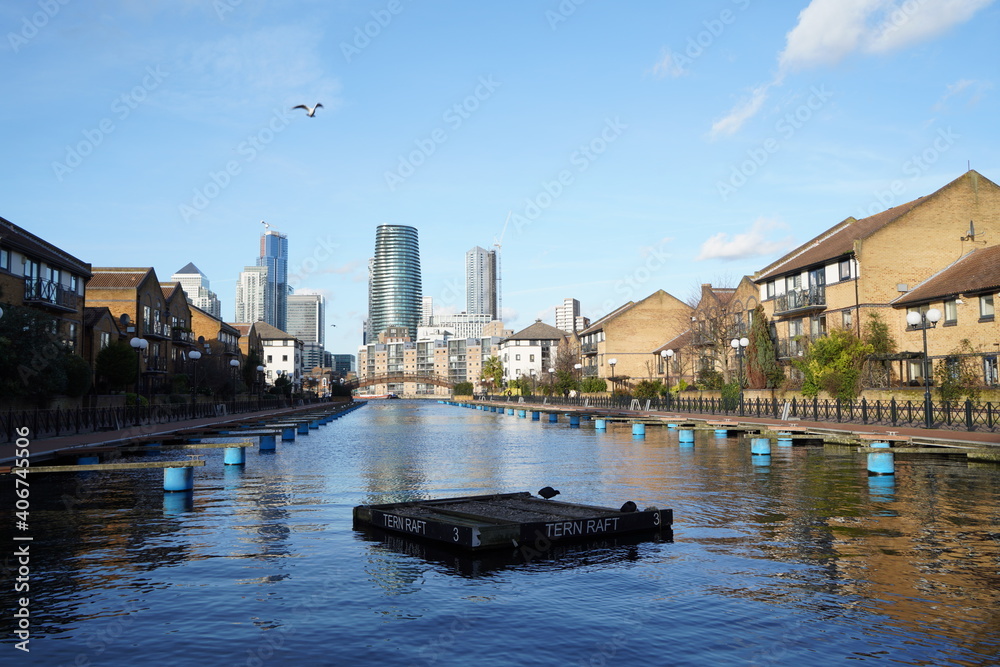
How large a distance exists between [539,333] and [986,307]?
440ft

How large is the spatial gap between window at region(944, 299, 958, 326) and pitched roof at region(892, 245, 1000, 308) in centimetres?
56

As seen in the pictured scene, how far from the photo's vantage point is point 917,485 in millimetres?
20672

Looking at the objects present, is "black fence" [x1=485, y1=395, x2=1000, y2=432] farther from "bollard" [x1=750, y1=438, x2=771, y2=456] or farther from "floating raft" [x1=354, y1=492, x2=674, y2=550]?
"floating raft" [x1=354, y1=492, x2=674, y2=550]

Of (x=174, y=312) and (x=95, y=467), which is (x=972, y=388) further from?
(x=174, y=312)

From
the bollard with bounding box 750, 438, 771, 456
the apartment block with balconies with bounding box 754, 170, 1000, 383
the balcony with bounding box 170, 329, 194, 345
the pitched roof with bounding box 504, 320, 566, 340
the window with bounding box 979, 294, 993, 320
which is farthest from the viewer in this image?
the pitched roof with bounding box 504, 320, 566, 340

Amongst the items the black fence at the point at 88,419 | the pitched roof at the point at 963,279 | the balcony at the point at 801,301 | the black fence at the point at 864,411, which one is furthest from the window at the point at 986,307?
the black fence at the point at 88,419

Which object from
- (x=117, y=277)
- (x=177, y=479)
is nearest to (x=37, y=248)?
(x=117, y=277)

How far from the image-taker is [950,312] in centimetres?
4412

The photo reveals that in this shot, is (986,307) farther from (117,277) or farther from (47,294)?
(117,277)

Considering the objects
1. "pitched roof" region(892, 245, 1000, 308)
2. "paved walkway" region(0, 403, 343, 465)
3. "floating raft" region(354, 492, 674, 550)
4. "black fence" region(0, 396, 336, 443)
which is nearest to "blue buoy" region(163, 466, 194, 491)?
"paved walkway" region(0, 403, 343, 465)

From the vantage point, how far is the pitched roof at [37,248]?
43500 millimetres

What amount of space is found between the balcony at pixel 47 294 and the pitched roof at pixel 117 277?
15569mm

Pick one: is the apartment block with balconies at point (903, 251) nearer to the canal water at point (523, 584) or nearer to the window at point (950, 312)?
the window at point (950, 312)

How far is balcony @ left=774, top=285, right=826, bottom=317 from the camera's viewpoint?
5494 centimetres
